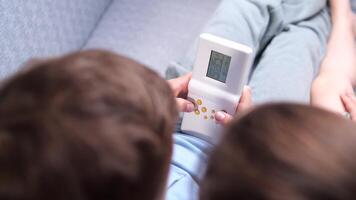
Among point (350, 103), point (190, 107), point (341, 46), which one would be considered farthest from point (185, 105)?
point (341, 46)

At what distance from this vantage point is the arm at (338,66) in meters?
0.88

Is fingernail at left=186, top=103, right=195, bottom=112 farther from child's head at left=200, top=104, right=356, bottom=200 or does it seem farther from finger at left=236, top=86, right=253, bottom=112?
child's head at left=200, top=104, right=356, bottom=200

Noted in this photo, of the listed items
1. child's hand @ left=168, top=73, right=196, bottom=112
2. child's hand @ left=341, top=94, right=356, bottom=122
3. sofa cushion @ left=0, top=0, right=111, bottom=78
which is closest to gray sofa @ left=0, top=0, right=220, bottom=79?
sofa cushion @ left=0, top=0, right=111, bottom=78

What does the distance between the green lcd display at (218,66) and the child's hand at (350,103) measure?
1.00 feet

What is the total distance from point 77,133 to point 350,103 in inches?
26.5

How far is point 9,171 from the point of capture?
0.33 metres

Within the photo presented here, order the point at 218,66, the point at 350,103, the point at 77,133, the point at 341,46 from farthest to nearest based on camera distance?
1. the point at 341,46
2. the point at 350,103
3. the point at 218,66
4. the point at 77,133

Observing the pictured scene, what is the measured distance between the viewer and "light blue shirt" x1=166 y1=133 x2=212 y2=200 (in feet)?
2.26

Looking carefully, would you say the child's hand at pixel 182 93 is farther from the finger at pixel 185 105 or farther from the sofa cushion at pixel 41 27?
the sofa cushion at pixel 41 27

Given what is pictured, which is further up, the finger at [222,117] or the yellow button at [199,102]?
the yellow button at [199,102]

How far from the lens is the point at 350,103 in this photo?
86cm

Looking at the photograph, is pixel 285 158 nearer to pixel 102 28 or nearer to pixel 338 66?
pixel 338 66

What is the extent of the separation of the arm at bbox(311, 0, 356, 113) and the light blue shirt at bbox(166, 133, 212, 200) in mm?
260

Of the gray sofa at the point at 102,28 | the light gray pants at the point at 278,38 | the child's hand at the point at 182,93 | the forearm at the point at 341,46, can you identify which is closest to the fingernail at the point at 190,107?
the child's hand at the point at 182,93
